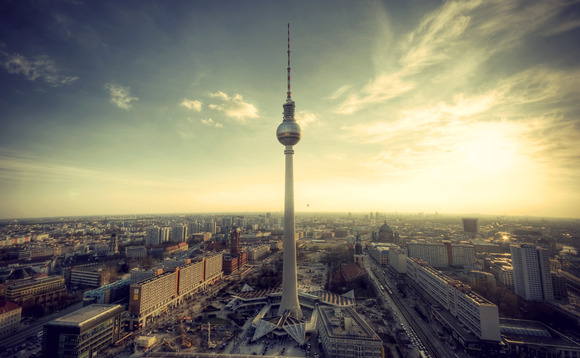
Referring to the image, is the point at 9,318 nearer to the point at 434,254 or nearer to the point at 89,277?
the point at 89,277

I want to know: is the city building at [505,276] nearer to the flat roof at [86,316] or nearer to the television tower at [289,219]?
the television tower at [289,219]

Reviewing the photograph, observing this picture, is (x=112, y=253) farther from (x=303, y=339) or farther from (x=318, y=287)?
(x=303, y=339)

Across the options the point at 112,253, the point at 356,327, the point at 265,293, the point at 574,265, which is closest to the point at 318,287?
the point at 265,293

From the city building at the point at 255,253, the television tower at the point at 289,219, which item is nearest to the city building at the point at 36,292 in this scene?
the television tower at the point at 289,219

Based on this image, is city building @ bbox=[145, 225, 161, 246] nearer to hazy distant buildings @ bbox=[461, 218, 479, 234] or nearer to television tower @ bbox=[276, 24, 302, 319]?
television tower @ bbox=[276, 24, 302, 319]

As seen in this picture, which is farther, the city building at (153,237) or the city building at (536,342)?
the city building at (153,237)

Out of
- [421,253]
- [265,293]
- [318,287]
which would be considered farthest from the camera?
[421,253]

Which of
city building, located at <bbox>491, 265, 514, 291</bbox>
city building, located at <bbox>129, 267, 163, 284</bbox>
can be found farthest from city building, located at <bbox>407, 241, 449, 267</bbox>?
city building, located at <bbox>129, 267, 163, 284</bbox>
